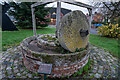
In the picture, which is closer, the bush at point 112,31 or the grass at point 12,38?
the grass at point 12,38

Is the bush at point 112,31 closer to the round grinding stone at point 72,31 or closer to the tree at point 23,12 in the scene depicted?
the round grinding stone at point 72,31

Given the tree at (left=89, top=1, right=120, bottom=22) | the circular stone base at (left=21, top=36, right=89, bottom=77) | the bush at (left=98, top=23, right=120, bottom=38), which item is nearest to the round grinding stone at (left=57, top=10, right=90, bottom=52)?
the circular stone base at (left=21, top=36, right=89, bottom=77)

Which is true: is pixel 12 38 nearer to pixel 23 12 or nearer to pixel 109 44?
pixel 23 12

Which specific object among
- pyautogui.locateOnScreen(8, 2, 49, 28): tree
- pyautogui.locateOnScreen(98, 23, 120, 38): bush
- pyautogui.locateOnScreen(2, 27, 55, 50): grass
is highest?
pyautogui.locateOnScreen(8, 2, 49, 28): tree

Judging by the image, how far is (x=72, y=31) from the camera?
2830mm

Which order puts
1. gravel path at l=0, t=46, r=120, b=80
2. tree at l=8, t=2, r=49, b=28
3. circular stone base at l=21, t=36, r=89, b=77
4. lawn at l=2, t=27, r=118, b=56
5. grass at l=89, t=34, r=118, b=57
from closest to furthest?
circular stone base at l=21, t=36, r=89, b=77 < gravel path at l=0, t=46, r=120, b=80 < grass at l=89, t=34, r=118, b=57 < lawn at l=2, t=27, r=118, b=56 < tree at l=8, t=2, r=49, b=28

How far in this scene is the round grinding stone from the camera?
2.67 meters

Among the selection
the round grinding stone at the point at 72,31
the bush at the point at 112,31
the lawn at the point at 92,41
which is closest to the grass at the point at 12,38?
the lawn at the point at 92,41

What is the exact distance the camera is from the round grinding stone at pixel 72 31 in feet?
8.75

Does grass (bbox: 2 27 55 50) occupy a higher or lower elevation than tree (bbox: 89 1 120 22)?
lower

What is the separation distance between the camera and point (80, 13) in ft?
10.4

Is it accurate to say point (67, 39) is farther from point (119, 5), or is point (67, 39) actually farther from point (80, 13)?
point (119, 5)

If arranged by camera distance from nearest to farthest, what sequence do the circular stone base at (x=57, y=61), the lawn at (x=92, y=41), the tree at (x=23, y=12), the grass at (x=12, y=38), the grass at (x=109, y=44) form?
the circular stone base at (x=57, y=61), the grass at (x=109, y=44), the lawn at (x=92, y=41), the grass at (x=12, y=38), the tree at (x=23, y=12)

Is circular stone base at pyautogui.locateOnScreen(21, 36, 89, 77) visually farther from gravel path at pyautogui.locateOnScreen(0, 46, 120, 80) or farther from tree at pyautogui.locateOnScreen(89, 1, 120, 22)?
tree at pyautogui.locateOnScreen(89, 1, 120, 22)
